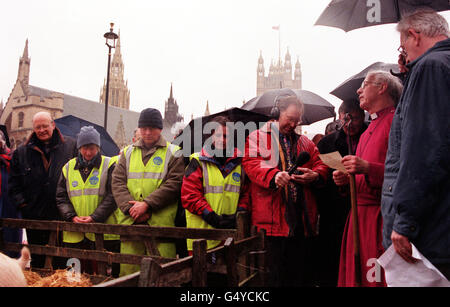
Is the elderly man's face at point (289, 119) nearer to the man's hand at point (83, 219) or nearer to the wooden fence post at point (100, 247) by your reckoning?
the wooden fence post at point (100, 247)

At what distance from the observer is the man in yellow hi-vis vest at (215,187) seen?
3.41 m

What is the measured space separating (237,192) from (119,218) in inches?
57.5

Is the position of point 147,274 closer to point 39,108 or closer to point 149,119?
point 149,119

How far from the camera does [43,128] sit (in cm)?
450

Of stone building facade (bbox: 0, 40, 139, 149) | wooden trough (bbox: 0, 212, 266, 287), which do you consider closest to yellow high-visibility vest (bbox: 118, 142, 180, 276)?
wooden trough (bbox: 0, 212, 266, 287)

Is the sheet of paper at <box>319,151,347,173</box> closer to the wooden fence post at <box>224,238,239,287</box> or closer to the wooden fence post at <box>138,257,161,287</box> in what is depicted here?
the wooden fence post at <box>224,238,239,287</box>

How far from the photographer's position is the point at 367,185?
8.93 ft

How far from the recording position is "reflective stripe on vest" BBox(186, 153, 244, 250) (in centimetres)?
349

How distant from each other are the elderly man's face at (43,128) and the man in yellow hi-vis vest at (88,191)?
593mm

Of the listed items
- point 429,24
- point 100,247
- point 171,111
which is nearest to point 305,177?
point 429,24

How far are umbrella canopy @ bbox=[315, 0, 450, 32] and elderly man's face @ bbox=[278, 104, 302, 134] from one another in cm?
143

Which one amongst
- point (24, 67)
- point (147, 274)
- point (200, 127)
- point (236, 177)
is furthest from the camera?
point (24, 67)

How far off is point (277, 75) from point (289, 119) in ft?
325

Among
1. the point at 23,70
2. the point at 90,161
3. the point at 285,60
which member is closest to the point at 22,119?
the point at 23,70
